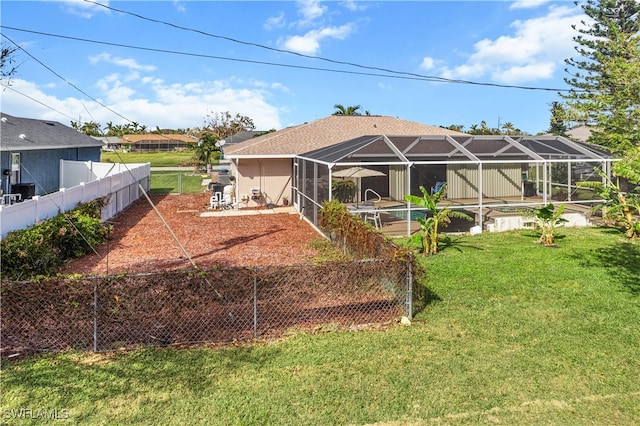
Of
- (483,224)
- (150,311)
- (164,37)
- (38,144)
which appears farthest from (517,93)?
(38,144)

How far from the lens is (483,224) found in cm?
1360

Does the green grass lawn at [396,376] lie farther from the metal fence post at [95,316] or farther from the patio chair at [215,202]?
the patio chair at [215,202]

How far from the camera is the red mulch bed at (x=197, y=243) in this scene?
978 centimetres

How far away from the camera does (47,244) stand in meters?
9.06

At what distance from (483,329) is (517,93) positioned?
14.5m

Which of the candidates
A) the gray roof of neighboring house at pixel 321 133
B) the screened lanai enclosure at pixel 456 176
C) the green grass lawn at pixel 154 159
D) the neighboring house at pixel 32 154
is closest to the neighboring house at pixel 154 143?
the green grass lawn at pixel 154 159

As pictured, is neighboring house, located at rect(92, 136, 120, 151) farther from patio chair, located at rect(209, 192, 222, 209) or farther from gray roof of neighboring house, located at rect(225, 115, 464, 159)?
gray roof of neighboring house, located at rect(225, 115, 464, 159)

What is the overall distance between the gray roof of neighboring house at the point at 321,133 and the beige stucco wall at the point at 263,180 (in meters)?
0.80

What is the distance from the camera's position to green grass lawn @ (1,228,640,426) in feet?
13.4

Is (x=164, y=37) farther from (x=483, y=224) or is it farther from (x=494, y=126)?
(x=494, y=126)

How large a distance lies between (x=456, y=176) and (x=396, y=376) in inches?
599

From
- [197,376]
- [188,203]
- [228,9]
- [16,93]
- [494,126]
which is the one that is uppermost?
[494,126]

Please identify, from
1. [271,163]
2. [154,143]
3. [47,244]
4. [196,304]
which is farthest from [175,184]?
[154,143]

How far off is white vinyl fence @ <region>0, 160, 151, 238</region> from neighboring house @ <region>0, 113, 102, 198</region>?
111 cm
